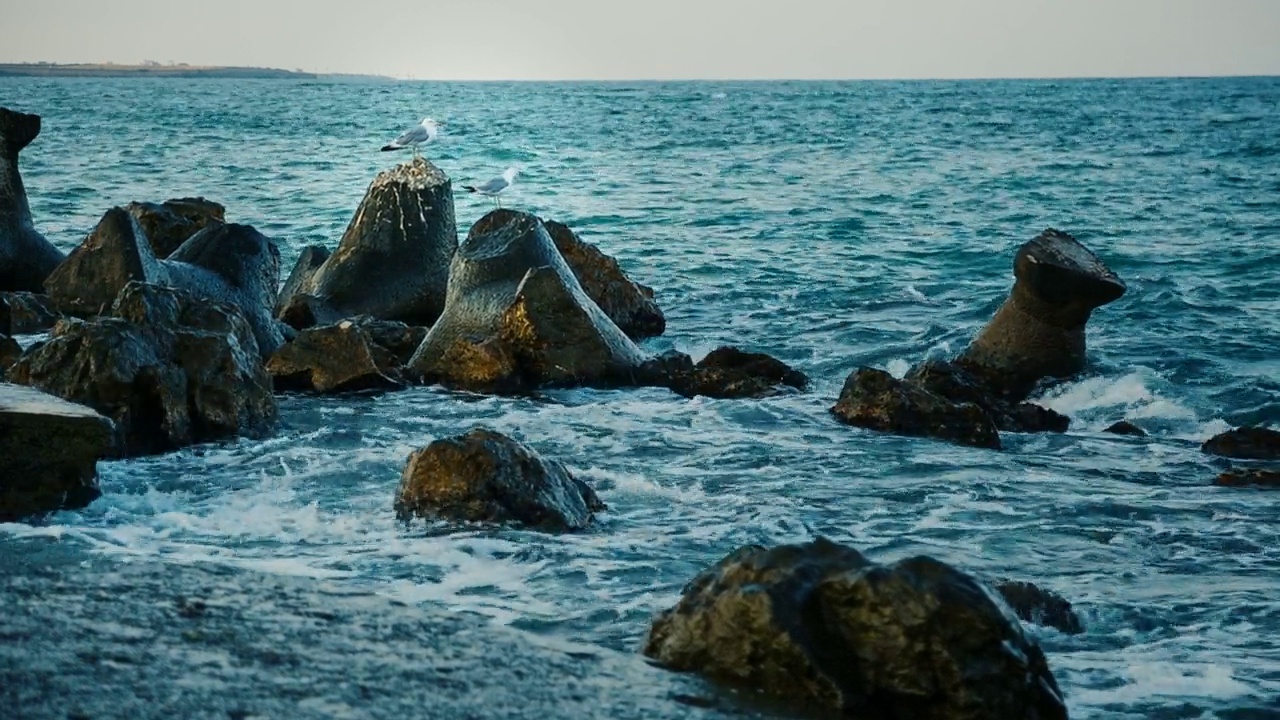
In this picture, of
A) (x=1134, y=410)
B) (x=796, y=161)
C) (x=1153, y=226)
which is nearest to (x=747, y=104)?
(x=796, y=161)

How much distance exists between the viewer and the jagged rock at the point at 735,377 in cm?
1255

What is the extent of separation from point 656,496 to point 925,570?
3779 millimetres

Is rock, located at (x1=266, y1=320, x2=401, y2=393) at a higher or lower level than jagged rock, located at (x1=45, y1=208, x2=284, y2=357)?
lower

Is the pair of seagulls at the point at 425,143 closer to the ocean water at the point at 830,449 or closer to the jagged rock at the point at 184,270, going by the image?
the ocean water at the point at 830,449

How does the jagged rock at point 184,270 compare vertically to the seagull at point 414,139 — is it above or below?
below

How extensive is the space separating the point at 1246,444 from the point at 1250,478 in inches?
41.1

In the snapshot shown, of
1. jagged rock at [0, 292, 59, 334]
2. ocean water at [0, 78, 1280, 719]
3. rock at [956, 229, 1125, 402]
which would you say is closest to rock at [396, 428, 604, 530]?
ocean water at [0, 78, 1280, 719]

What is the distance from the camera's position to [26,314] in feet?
46.6

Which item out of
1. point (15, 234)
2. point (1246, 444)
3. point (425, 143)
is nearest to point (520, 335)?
point (1246, 444)

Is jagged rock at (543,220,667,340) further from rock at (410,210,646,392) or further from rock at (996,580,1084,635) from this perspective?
rock at (996,580,1084,635)

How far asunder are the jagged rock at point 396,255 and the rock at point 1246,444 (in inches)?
295

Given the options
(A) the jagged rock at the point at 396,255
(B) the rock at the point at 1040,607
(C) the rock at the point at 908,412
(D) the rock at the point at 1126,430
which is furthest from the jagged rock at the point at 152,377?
(D) the rock at the point at 1126,430

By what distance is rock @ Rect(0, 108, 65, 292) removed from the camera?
16.5 meters

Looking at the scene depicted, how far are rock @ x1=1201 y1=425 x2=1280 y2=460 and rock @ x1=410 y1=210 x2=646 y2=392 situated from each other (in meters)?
4.55
